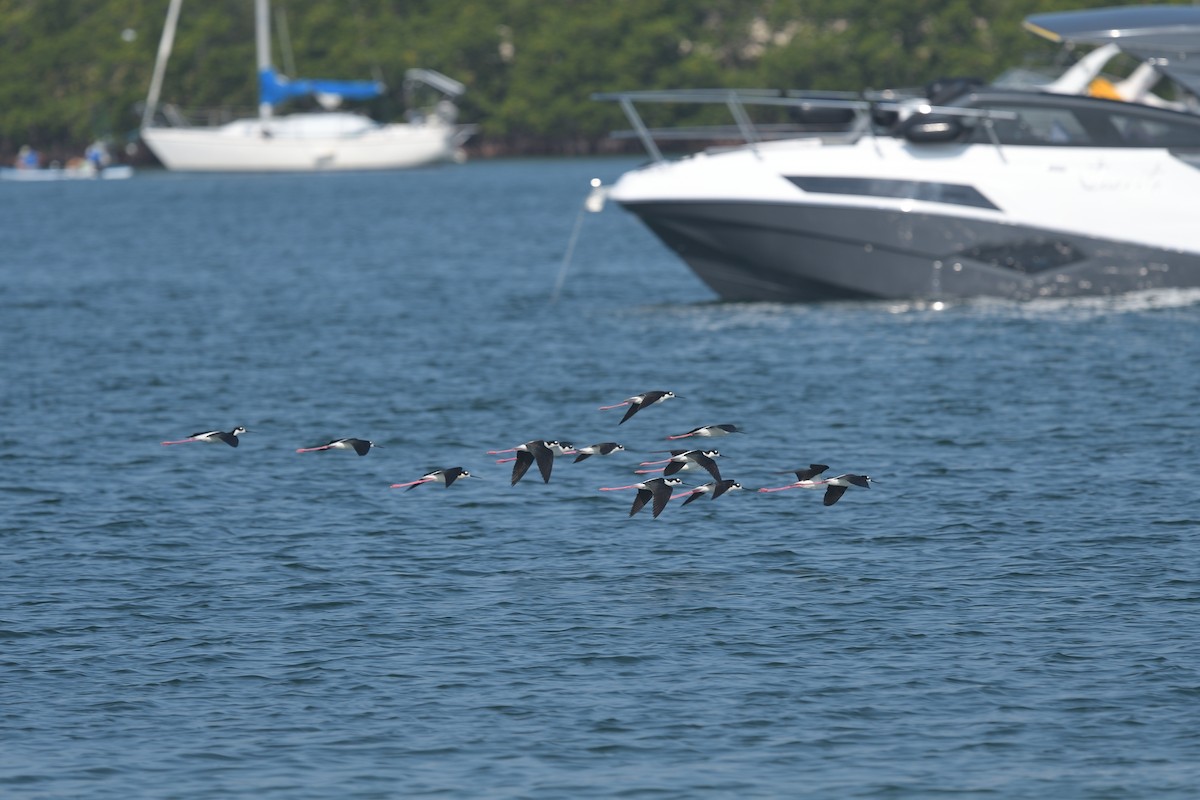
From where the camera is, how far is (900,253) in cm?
3638

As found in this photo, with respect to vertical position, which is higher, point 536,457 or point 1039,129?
point 1039,129

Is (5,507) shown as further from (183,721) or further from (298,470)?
(183,721)

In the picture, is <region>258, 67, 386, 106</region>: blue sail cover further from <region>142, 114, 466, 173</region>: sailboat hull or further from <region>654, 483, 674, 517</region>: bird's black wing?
<region>654, 483, 674, 517</region>: bird's black wing

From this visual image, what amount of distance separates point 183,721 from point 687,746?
3797 mm

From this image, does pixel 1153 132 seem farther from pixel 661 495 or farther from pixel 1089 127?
pixel 661 495

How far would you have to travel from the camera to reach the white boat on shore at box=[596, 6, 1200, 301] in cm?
3528

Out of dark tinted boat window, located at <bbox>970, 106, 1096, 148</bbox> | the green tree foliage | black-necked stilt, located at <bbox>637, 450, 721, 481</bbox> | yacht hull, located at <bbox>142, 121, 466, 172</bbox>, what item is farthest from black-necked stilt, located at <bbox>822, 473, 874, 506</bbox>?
the green tree foliage

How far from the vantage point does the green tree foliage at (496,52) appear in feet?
482

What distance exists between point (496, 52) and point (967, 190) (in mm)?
125816

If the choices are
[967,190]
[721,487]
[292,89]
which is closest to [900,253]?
[967,190]

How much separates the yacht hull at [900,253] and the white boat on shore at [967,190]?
35mm

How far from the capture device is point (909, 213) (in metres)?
35.4

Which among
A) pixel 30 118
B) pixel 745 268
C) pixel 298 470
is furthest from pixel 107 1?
pixel 298 470

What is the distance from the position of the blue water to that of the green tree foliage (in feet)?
360
